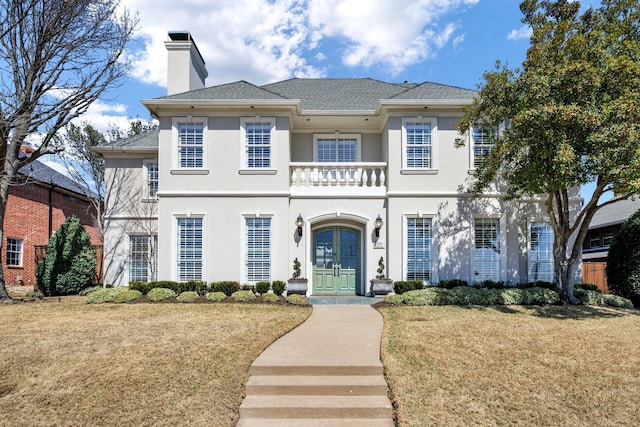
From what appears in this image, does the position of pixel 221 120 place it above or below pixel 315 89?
below

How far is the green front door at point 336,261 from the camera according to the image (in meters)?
14.1

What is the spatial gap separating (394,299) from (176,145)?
8.26m

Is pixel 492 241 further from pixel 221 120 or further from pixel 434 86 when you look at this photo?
pixel 221 120

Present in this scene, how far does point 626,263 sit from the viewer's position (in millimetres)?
12680

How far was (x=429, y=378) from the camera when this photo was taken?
6145mm

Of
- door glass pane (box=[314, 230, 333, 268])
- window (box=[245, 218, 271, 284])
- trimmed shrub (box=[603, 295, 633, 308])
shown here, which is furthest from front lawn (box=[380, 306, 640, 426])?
window (box=[245, 218, 271, 284])

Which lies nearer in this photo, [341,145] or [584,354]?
[584,354]

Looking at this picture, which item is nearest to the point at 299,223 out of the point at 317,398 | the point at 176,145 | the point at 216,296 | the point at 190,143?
the point at 216,296

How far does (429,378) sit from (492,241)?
28.3 ft

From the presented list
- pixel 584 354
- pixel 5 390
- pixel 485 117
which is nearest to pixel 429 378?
pixel 584 354

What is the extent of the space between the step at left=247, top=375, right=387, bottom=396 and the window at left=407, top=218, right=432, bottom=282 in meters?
7.63

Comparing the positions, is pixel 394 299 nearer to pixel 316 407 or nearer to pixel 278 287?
pixel 278 287

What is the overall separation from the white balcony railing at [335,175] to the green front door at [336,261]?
5.17ft

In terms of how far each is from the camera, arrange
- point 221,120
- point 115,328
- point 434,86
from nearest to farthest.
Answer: point 115,328 → point 221,120 → point 434,86
